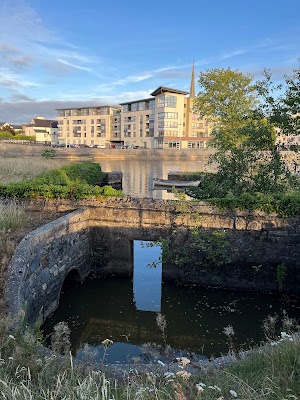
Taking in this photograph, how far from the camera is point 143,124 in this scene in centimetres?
8381

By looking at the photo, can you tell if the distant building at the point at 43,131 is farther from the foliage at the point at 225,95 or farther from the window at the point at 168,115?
the foliage at the point at 225,95

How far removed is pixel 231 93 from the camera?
2312 cm

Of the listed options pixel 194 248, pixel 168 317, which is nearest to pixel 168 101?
pixel 194 248

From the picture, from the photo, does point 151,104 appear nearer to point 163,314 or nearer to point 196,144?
point 196,144

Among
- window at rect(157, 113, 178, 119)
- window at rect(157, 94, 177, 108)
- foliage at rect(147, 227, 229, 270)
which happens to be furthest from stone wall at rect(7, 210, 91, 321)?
window at rect(157, 94, 177, 108)

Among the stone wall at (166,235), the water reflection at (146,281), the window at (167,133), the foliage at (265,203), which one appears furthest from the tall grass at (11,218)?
the window at (167,133)

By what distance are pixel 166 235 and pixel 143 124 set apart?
7674cm

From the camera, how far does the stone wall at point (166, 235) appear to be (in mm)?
8688

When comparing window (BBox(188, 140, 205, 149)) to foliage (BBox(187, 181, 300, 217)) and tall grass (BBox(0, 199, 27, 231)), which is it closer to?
foliage (BBox(187, 181, 300, 217))

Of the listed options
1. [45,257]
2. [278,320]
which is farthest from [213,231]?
[45,257]

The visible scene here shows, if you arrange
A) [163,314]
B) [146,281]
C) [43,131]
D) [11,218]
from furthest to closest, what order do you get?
1. [43,131]
2. [146,281]
3. [11,218]
4. [163,314]

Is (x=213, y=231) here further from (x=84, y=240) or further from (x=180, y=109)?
(x=180, y=109)

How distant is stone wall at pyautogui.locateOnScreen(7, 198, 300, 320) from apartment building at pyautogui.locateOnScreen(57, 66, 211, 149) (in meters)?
59.5

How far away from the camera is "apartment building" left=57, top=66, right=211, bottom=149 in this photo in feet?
250
